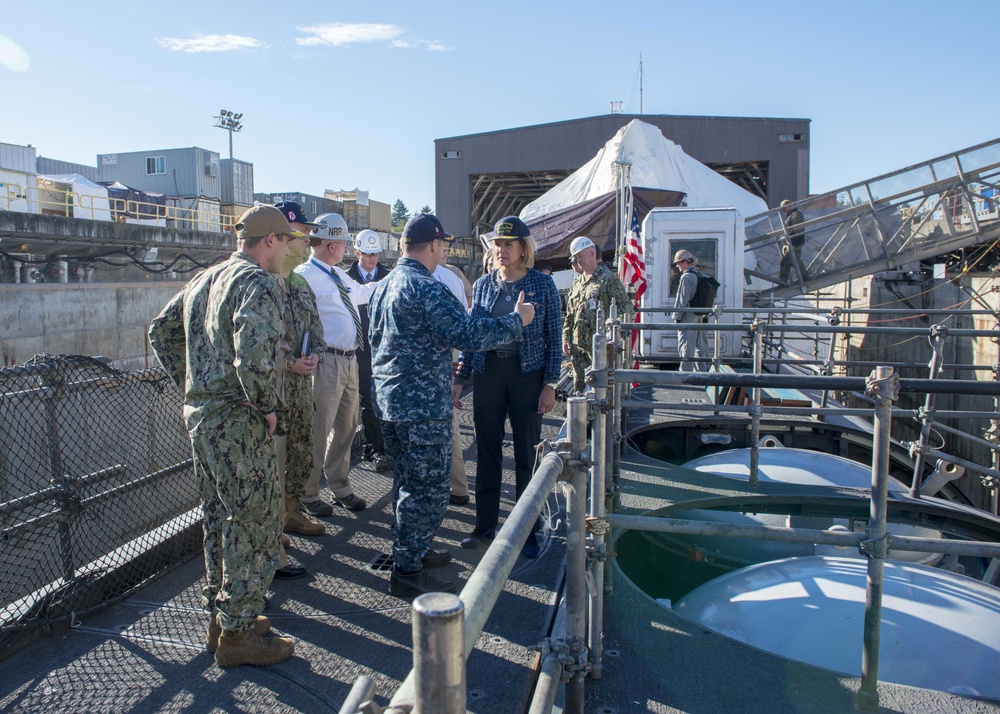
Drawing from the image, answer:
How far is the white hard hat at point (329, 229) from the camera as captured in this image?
475 centimetres

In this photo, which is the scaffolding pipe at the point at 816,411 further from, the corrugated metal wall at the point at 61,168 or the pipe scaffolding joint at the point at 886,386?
the corrugated metal wall at the point at 61,168

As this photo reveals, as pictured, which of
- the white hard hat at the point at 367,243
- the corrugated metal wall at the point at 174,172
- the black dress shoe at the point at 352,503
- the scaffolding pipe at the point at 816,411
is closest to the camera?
the scaffolding pipe at the point at 816,411

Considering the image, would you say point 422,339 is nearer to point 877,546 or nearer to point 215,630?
point 215,630

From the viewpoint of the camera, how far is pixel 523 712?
2.49m

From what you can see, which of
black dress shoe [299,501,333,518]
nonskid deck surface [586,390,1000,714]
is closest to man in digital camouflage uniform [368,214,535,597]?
nonskid deck surface [586,390,1000,714]

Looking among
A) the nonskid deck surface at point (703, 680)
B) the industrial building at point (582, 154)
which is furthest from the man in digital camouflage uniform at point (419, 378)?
the industrial building at point (582, 154)

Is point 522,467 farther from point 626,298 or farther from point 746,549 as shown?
point 626,298

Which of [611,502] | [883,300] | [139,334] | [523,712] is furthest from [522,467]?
[139,334]

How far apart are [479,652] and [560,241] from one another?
10.4 metres

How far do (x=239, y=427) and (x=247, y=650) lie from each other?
2.94ft

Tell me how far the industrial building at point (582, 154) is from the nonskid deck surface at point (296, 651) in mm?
28032

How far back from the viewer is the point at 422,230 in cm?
342

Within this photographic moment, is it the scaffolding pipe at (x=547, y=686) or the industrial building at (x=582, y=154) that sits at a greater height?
the industrial building at (x=582, y=154)

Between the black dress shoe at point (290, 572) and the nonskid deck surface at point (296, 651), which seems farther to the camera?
the black dress shoe at point (290, 572)
